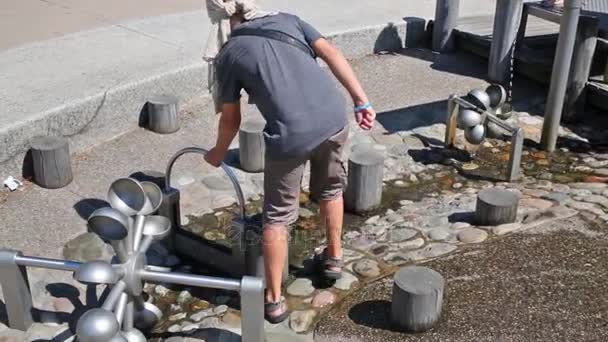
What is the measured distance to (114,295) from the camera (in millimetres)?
3340

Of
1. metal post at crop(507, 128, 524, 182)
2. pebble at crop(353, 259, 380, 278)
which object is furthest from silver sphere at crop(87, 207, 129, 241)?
metal post at crop(507, 128, 524, 182)

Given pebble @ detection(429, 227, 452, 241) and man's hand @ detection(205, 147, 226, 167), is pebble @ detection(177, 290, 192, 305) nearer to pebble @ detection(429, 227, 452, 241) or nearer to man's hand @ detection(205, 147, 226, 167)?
man's hand @ detection(205, 147, 226, 167)

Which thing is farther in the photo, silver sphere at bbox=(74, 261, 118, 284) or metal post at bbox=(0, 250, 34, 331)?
metal post at bbox=(0, 250, 34, 331)

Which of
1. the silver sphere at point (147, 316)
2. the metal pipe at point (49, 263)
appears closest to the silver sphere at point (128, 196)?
the metal pipe at point (49, 263)

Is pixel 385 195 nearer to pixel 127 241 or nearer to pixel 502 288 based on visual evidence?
pixel 502 288

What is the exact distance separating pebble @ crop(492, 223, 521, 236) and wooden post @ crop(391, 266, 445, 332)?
991mm

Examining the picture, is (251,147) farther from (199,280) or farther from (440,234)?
(199,280)

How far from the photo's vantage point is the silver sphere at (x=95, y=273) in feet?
10.5

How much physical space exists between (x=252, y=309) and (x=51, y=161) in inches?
78.9

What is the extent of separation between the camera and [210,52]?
363 cm

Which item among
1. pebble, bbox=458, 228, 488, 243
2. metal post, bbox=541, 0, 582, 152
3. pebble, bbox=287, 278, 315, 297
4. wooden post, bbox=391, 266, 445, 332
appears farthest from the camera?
metal post, bbox=541, 0, 582, 152

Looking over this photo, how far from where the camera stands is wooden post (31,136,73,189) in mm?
4754

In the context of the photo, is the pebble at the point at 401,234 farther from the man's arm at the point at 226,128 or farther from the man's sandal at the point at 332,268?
the man's arm at the point at 226,128

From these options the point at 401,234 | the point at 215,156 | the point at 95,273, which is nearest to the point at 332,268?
the point at 401,234
